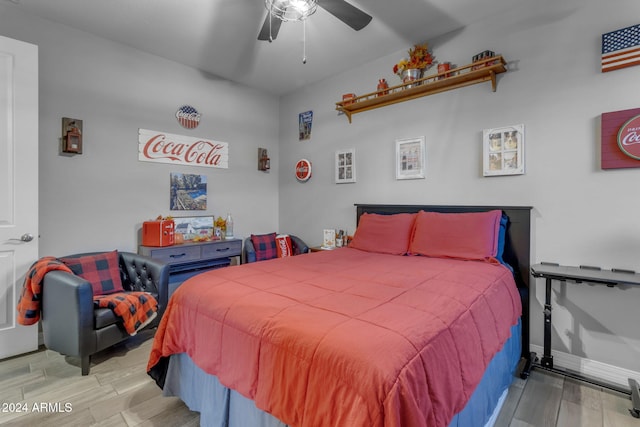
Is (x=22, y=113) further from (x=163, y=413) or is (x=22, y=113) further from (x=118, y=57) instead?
(x=163, y=413)

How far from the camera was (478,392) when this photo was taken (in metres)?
1.48

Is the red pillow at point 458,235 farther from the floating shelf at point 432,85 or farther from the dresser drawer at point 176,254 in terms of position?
the dresser drawer at point 176,254

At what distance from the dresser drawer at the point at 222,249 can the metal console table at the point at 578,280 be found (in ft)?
10.1

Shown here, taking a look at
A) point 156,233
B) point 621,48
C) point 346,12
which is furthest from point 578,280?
point 156,233

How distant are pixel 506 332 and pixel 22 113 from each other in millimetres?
3825

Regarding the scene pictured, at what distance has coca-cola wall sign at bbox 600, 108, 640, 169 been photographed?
2086mm

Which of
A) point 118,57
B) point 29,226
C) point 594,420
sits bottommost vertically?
point 594,420

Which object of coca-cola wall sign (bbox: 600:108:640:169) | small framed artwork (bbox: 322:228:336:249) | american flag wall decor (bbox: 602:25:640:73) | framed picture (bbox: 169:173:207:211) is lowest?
small framed artwork (bbox: 322:228:336:249)

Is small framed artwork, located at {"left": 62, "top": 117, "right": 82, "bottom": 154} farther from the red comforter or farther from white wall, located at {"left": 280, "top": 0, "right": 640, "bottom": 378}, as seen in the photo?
white wall, located at {"left": 280, "top": 0, "right": 640, "bottom": 378}

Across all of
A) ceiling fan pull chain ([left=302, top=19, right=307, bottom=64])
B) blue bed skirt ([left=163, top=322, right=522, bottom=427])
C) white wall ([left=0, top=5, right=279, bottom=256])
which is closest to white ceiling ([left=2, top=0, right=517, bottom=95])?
ceiling fan pull chain ([left=302, top=19, right=307, bottom=64])

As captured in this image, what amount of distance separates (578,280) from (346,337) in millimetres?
1899

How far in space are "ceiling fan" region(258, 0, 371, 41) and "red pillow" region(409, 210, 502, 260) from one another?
1686 millimetres

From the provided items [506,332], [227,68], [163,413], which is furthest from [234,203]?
[506,332]

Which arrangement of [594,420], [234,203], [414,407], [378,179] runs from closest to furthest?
1. [414,407]
2. [594,420]
3. [378,179]
4. [234,203]
